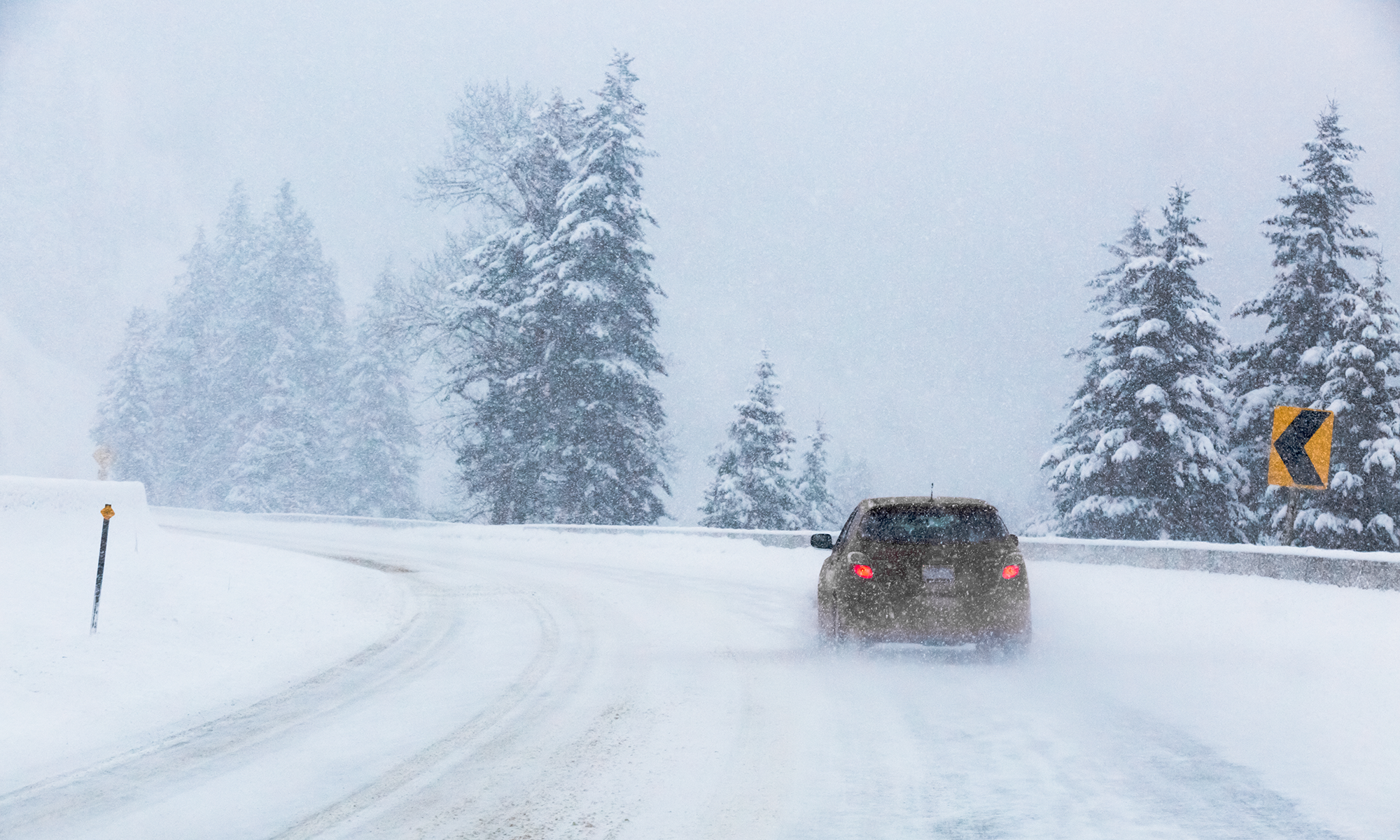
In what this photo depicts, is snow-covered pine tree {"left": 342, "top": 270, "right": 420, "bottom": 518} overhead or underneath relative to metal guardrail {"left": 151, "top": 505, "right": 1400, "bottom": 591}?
overhead

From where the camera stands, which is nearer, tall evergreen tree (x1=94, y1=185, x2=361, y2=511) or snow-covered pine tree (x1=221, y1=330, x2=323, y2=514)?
snow-covered pine tree (x1=221, y1=330, x2=323, y2=514)

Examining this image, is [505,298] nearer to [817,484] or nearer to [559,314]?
[559,314]

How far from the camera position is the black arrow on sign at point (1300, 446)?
1675 cm

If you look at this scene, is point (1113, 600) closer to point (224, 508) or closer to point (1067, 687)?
point (1067, 687)

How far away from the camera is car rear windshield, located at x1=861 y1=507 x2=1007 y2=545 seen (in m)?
12.2

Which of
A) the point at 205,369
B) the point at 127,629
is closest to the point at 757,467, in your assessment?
the point at 127,629

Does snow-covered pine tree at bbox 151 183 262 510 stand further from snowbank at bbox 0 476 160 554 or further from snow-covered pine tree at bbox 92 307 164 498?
snowbank at bbox 0 476 160 554

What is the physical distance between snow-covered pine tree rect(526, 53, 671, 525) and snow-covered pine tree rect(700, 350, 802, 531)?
533cm

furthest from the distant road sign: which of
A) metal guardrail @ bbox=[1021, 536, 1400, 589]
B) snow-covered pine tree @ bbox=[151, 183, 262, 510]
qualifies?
snow-covered pine tree @ bbox=[151, 183, 262, 510]

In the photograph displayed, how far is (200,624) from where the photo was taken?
1286 centimetres

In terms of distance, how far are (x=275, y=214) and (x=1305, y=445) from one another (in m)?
68.6

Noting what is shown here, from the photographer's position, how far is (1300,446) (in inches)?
662

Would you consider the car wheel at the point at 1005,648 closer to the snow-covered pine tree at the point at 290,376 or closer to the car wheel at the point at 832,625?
the car wheel at the point at 832,625

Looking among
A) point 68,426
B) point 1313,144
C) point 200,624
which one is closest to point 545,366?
point 1313,144
